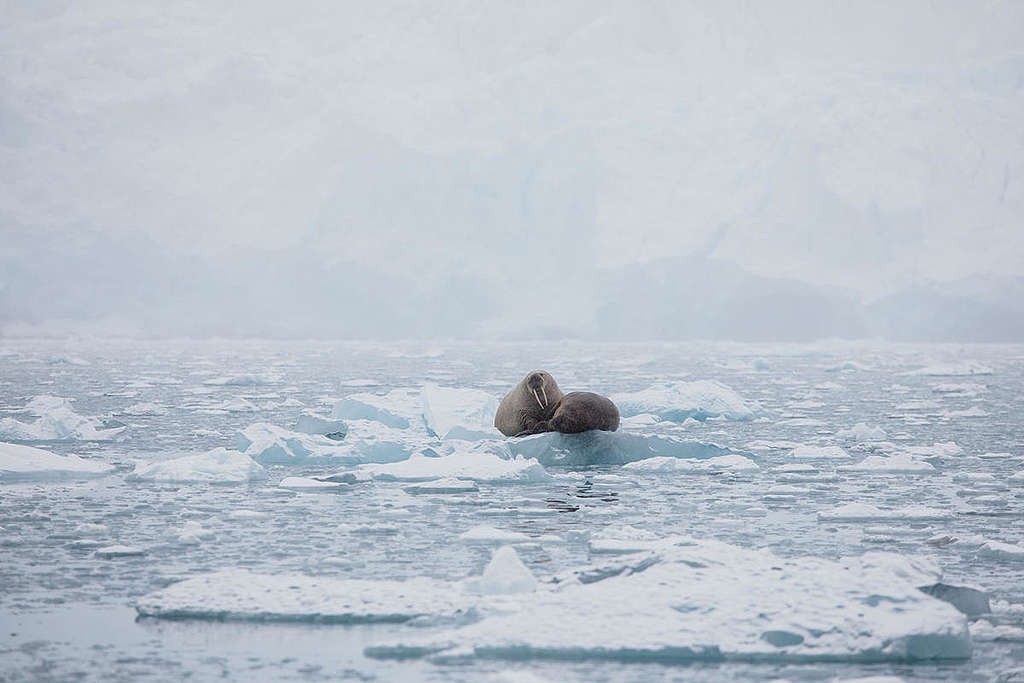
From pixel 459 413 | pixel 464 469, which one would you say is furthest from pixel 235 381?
pixel 464 469

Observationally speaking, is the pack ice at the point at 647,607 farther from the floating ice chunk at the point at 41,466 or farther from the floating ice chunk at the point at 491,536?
the floating ice chunk at the point at 41,466

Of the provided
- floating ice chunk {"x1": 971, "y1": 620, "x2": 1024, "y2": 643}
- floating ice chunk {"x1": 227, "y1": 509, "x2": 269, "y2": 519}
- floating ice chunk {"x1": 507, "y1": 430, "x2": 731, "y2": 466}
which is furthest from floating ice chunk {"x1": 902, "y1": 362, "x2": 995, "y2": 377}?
floating ice chunk {"x1": 971, "y1": 620, "x2": 1024, "y2": 643}

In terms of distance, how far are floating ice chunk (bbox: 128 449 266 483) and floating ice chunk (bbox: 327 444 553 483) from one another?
63 centimetres

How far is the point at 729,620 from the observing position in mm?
3600

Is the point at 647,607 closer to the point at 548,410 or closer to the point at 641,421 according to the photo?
the point at 548,410

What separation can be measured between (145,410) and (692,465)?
20.5ft

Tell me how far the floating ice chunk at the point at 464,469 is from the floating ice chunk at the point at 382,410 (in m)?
2.49

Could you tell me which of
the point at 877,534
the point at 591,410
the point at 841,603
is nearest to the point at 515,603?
the point at 841,603

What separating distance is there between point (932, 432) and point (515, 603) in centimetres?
688

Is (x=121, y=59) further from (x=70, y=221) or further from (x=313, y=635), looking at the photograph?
(x=313, y=635)

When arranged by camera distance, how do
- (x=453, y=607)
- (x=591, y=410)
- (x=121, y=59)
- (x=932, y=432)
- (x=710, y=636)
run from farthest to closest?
(x=121, y=59)
(x=932, y=432)
(x=591, y=410)
(x=453, y=607)
(x=710, y=636)

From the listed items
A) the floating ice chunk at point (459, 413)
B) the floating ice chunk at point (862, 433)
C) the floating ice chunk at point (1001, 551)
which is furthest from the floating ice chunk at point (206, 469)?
the floating ice chunk at point (862, 433)

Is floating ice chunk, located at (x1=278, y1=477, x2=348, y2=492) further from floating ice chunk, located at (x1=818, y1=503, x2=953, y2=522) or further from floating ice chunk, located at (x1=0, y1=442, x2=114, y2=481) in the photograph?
floating ice chunk, located at (x1=818, y1=503, x2=953, y2=522)

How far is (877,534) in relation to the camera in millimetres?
5262
